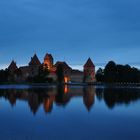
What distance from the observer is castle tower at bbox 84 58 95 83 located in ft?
483

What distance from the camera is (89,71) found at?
14862 cm

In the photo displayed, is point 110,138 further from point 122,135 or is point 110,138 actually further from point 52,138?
point 52,138

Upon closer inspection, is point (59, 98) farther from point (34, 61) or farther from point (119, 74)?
point (34, 61)

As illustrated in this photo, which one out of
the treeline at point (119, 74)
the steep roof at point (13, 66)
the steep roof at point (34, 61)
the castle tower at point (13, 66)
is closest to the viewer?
the treeline at point (119, 74)

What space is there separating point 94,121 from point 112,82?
8521 cm

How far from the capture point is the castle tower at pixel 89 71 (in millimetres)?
147250

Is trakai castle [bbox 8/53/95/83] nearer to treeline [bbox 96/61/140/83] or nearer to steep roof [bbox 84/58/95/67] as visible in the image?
steep roof [bbox 84/58/95/67]

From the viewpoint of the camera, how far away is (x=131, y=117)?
20188 mm

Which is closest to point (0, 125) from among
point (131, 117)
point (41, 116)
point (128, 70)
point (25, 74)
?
point (41, 116)

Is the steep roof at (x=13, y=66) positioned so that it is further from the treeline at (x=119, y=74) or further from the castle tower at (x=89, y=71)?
the treeline at (x=119, y=74)

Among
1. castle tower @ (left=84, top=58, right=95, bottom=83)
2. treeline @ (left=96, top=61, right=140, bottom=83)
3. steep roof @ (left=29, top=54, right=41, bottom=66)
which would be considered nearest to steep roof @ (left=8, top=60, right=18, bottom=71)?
steep roof @ (left=29, top=54, right=41, bottom=66)

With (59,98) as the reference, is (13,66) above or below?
above

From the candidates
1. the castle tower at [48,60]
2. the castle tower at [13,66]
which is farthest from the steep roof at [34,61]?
the castle tower at [13,66]

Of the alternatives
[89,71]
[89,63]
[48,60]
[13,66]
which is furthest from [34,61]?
[89,63]
